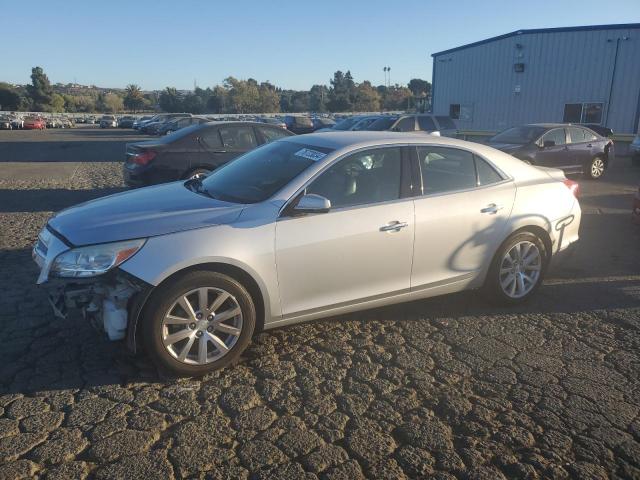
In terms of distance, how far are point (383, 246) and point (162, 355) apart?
5.89 ft

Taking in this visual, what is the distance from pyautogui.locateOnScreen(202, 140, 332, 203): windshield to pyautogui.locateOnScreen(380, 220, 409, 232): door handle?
744 mm

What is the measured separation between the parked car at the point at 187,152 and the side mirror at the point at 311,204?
6.15 m

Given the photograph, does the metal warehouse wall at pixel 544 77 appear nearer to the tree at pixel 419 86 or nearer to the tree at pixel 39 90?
Result: the tree at pixel 39 90

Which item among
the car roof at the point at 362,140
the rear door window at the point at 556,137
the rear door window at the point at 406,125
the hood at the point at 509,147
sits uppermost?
the car roof at the point at 362,140

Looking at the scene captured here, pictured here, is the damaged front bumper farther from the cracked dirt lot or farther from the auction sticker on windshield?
the auction sticker on windshield

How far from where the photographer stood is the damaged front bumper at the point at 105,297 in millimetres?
3430

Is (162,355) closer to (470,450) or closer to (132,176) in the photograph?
(470,450)

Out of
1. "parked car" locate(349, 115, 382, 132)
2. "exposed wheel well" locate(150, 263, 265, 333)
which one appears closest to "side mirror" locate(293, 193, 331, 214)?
"exposed wheel well" locate(150, 263, 265, 333)

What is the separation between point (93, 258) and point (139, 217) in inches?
17.1

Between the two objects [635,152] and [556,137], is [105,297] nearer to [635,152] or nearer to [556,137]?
[556,137]

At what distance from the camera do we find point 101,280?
11.4 feet

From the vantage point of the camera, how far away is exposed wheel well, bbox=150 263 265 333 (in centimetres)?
355

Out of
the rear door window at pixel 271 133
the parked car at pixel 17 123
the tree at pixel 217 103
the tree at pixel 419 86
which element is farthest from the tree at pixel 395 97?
the rear door window at pixel 271 133

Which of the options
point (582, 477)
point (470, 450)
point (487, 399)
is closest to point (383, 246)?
point (487, 399)
